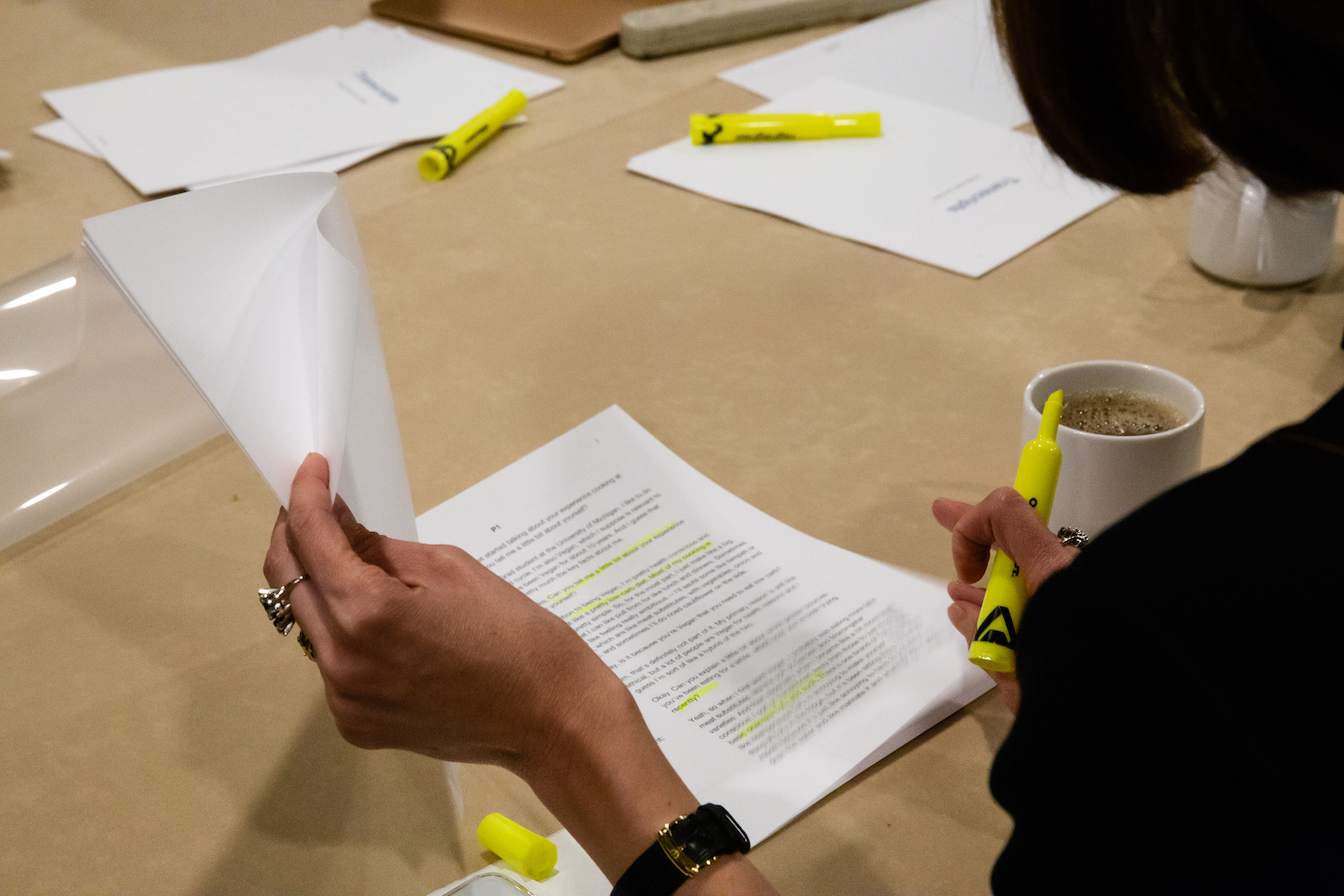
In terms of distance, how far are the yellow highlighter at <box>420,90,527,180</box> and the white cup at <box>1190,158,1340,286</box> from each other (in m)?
0.69

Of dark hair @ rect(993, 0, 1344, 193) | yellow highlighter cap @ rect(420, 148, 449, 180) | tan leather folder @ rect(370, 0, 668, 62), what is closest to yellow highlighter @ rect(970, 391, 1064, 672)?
dark hair @ rect(993, 0, 1344, 193)

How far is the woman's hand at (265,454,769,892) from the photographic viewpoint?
→ 483 millimetres

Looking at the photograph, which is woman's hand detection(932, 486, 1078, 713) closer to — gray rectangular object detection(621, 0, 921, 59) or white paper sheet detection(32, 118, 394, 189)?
white paper sheet detection(32, 118, 394, 189)

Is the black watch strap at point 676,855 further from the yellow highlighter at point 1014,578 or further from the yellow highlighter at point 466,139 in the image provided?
the yellow highlighter at point 466,139

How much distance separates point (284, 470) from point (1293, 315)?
74 centimetres

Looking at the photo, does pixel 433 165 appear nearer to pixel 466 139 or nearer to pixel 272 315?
pixel 466 139

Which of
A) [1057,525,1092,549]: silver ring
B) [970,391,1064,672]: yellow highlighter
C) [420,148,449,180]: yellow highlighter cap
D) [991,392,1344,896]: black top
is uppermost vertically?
[991,392,1344,896]: black top

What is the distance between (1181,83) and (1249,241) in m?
0.54

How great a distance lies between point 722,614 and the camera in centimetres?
64

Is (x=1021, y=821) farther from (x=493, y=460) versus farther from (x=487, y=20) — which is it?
(x=487, y=20)

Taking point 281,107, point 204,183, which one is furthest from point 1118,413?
point 281,107

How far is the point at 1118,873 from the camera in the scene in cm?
37

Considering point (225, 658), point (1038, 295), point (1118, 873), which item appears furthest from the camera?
point (1038, 295)

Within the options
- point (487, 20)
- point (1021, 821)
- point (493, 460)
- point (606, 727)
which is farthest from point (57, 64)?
point (1021, 821)
